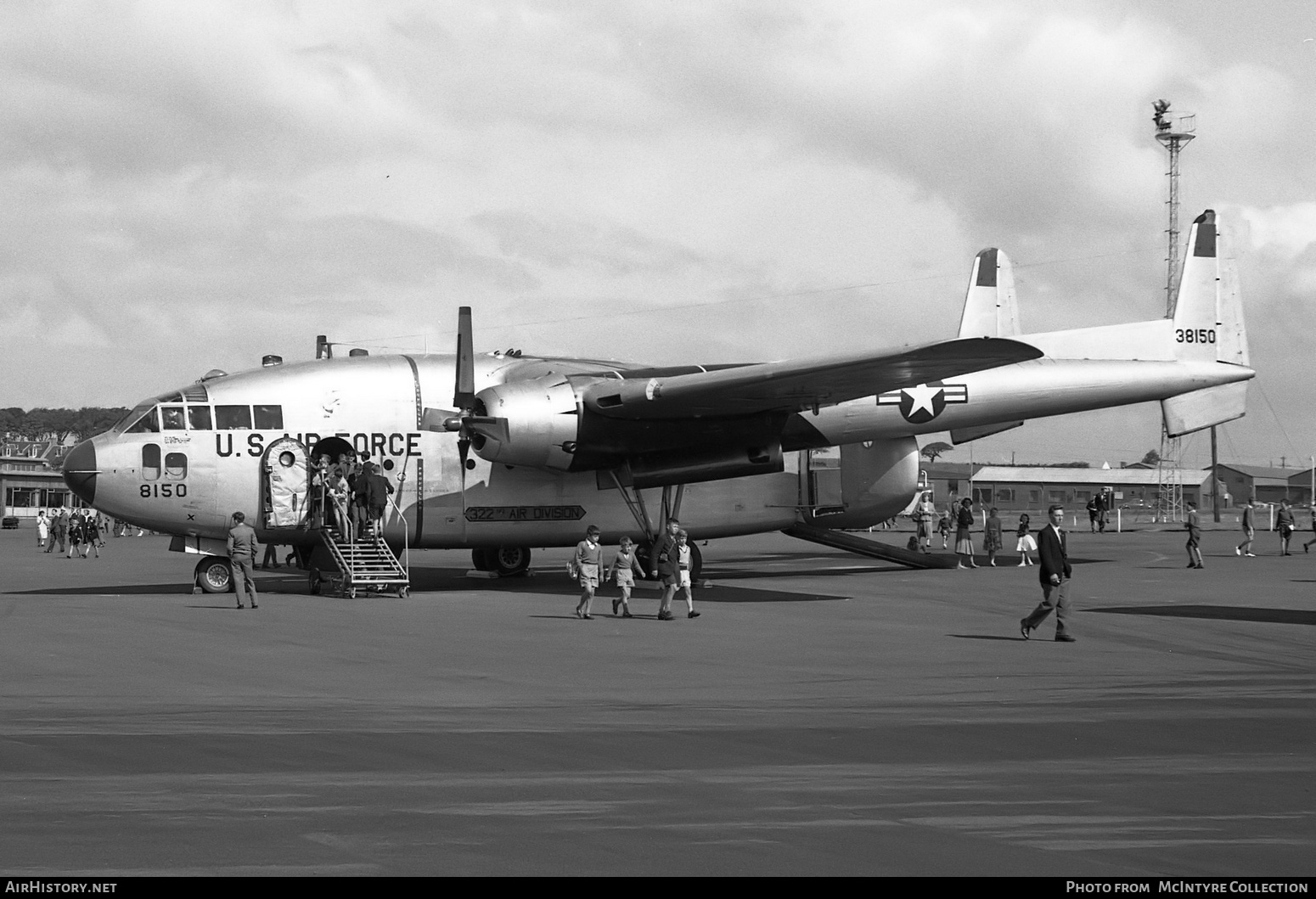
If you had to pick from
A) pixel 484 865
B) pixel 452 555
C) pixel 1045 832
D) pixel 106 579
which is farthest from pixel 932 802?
pixel 452 555

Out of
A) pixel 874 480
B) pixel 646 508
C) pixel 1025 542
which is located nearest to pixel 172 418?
pixel 646 508

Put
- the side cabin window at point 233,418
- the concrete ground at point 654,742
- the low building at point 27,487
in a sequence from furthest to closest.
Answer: the low building at point 27,487, the side cabin window at point 233,418, the concrete ground at point 654,742

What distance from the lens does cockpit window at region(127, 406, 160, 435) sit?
955 inches

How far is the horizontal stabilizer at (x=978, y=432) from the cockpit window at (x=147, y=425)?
52.0 feet

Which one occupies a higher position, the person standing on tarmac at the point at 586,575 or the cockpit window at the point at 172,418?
the cockpit window at the point at 172,418

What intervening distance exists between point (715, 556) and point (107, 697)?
29089 mm

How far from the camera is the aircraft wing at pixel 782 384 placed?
71.4 feet

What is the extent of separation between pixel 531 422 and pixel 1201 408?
51.2 feet

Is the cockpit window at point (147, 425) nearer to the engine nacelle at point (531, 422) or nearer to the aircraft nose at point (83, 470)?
the aircraft nose at point (83, 470)

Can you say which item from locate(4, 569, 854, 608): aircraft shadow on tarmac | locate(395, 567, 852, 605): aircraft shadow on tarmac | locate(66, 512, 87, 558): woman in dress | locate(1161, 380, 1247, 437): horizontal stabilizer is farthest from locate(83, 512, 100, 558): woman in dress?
locate(1161, 380, 1247, 437): horizontal stabilizer

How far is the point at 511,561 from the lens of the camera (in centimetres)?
3003

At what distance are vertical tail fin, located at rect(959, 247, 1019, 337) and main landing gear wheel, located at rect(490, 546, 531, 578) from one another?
11.2 m

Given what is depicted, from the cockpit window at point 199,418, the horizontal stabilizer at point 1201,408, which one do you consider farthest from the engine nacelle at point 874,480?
the cockpit window at point 199,418

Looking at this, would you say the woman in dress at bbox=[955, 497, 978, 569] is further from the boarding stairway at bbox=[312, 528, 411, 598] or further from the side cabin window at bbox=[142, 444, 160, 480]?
the side cabin window at bbox=[142, 444, 160, 480]
